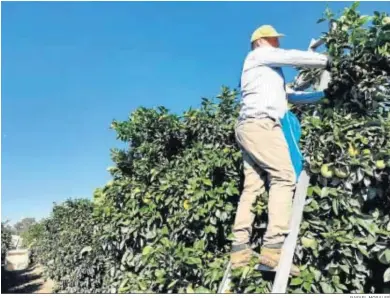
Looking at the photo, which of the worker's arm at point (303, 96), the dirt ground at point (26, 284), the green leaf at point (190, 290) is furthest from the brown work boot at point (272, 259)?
the dirt ground at point (26, 284)

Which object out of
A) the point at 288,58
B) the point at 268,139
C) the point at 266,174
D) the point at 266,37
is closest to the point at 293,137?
the point at 268,139

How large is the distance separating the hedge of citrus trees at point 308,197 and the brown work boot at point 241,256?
0.37 feet

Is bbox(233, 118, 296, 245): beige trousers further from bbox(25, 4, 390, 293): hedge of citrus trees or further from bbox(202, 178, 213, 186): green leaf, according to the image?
bbox(202, 178, 213, 186): green leaf

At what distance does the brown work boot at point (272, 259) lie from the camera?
293 centimetres

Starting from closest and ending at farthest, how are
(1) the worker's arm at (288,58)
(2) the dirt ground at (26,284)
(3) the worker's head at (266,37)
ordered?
1. (1) the worker's arm at (288,58)
2. (3) the worker's head at (266,37)
3. (2) the dirt ground at (26,284)

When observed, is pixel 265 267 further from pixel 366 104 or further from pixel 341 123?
pixel 366 104

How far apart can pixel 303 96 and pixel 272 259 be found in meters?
1.28

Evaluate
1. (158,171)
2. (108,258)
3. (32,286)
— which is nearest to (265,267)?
(158,171)

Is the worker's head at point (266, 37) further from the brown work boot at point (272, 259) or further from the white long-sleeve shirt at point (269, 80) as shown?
the brown work boot at point (272, 259)

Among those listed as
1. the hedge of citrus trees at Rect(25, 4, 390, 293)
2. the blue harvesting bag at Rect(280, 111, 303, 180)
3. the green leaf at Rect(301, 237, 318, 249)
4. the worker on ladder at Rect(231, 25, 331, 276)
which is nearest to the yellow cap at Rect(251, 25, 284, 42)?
the worker on ladder at Rect(231, 25, 331, 276)

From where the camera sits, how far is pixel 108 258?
5012 mm

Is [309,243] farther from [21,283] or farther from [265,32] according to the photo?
[21,283]

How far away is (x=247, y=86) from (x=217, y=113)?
1209 mm

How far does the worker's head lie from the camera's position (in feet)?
11.6
